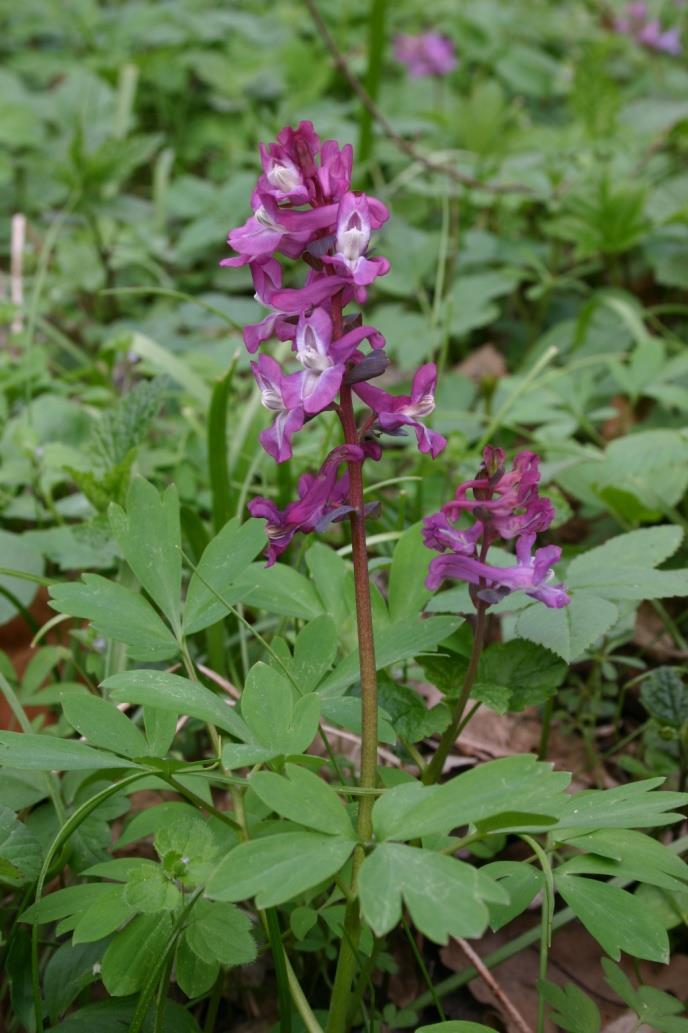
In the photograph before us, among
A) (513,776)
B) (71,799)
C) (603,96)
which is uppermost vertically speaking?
(603,96)

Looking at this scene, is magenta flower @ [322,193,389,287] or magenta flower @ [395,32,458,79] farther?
magenta flower @ [395,32,458,79]

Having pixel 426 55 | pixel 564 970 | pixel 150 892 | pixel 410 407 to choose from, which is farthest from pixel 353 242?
pixel 426 55

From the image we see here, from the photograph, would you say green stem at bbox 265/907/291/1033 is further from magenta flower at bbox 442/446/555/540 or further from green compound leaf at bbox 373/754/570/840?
magenta flower at bbox 442/446/555/540

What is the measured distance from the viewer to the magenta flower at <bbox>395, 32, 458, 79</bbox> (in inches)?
162

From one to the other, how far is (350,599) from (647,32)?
4.04 m

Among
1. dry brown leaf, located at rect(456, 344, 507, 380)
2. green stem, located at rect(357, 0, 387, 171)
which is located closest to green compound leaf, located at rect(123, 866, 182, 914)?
dry brown leaf, located at rect(456, 344, 507, 380)

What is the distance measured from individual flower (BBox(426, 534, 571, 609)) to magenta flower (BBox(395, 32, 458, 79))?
3546 mm

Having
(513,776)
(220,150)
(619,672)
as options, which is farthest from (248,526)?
(220,150)

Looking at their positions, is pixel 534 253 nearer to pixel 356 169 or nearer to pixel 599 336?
pixel 599 336

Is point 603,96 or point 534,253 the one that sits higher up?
point 603,96

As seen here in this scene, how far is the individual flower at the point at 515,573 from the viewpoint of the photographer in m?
1.24

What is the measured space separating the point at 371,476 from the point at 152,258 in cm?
187

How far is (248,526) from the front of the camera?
1.30 meters

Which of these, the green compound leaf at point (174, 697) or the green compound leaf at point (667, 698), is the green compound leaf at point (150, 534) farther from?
the green compound leaf at point (667, 698)
